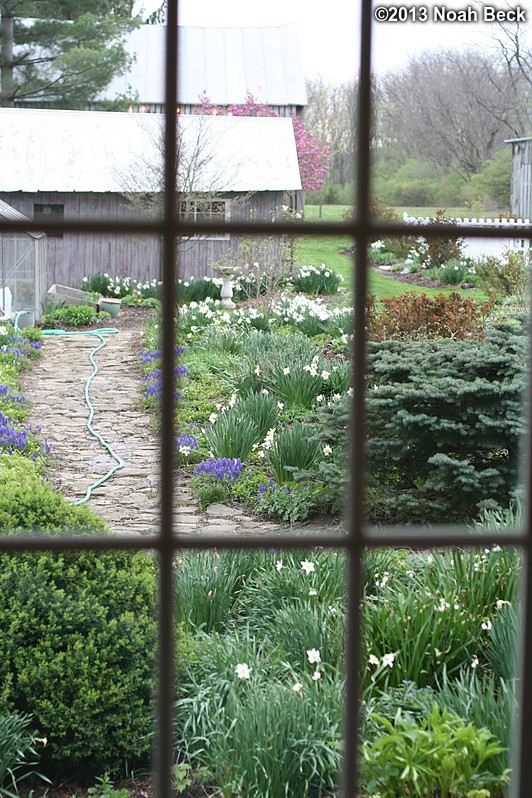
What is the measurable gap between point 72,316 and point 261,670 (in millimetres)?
7486

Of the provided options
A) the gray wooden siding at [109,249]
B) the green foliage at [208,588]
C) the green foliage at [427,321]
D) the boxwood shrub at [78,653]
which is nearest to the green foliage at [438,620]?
the green foliage at [208,588]

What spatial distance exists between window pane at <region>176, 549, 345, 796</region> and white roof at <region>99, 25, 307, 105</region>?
11.1 metres

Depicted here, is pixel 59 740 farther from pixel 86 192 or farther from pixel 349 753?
pixel 86 192

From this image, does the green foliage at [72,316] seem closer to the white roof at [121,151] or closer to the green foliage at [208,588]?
the white roof at [121,151]

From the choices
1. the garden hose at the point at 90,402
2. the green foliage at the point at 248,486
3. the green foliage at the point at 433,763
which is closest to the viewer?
the green foliage at the point at 433,763

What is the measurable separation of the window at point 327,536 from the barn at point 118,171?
10255mm

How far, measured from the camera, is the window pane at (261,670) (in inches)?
79.1

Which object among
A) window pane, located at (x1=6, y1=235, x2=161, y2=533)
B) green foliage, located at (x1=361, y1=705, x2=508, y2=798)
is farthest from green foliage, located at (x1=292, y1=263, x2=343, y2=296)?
green foliage, located at (x1=361, y1=705, x2=508, y2=798)

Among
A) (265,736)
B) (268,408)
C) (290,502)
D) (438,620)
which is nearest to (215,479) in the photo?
(290,502)

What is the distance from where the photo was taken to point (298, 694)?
2.12 m

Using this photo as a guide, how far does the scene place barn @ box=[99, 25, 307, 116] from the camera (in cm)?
1334

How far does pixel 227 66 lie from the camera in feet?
47.2

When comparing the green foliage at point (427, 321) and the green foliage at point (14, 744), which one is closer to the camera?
the green foliage at point (14, 744)

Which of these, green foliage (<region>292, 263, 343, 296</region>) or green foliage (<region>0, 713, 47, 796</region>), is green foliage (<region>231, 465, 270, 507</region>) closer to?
green foliage (<region>0, 713, 47, 796</region>)
